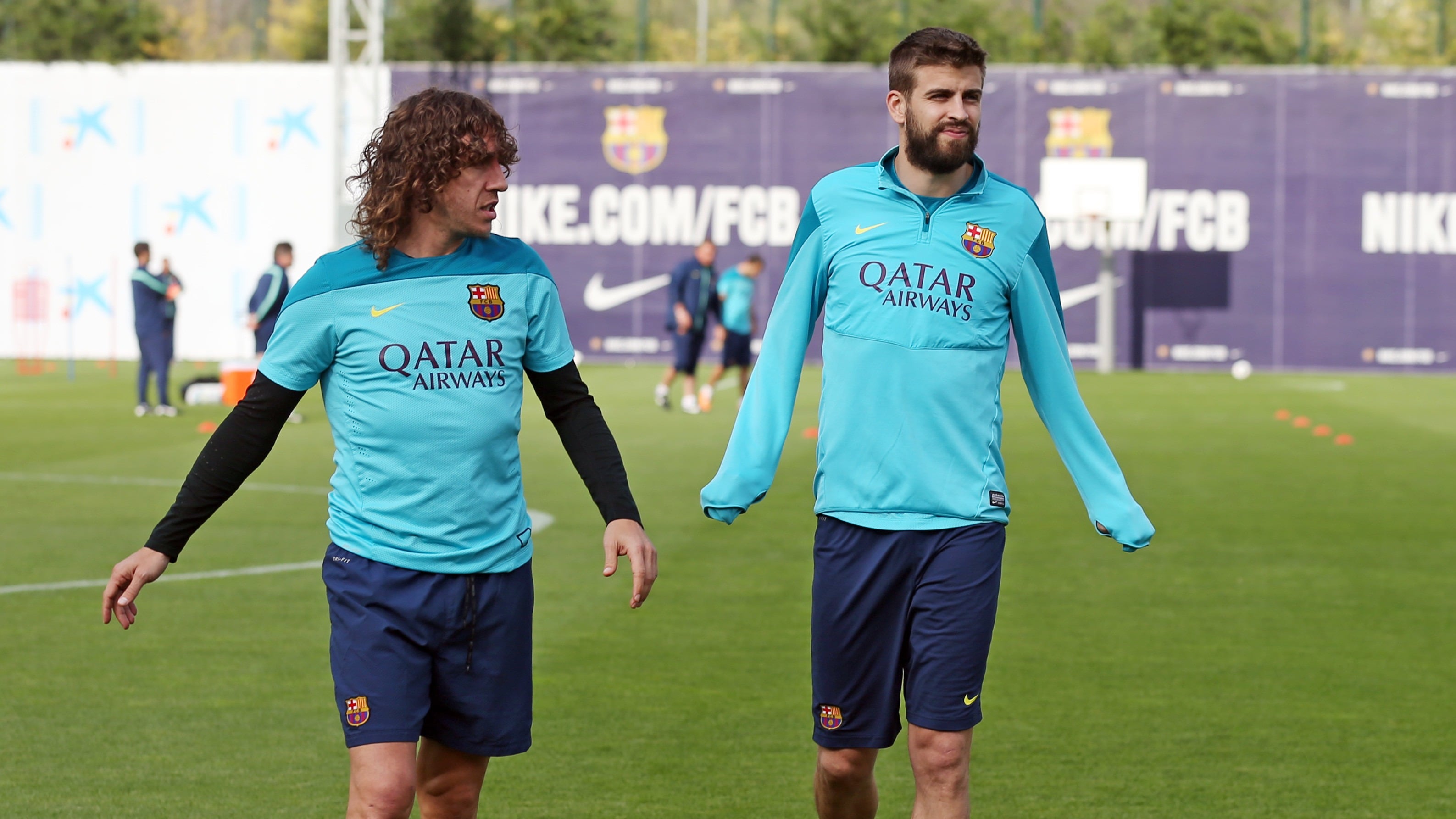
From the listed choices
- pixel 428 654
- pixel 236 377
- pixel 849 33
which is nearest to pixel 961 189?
pixel 428 654

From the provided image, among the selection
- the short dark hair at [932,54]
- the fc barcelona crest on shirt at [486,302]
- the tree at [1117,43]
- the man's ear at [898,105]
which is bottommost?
the fc barcelona crest on shirt at [486,302]

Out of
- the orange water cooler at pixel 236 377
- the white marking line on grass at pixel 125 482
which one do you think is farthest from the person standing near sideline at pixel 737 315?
the white marking line on grass at pixel 125 482

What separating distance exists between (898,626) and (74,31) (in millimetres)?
32161

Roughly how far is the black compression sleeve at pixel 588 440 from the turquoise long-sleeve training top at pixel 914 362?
32 centimetres

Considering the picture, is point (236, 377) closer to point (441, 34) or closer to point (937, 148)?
point (441, 34)

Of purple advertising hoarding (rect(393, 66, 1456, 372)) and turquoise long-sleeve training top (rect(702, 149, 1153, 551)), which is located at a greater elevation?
purple advertising hoarding (rect(393, 66, 1456, 372))

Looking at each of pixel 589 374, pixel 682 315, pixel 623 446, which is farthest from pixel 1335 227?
pixel 623 446

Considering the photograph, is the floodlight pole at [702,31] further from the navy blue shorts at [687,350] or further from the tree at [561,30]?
the navy blue shorts at [687,350]

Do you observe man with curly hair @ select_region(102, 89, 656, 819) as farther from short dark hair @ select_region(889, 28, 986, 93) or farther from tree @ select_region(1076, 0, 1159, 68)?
tree @ select_region(1076, 0, 1159, 68)

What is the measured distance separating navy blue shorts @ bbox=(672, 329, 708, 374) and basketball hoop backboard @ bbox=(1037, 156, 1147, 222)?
11.4 meters

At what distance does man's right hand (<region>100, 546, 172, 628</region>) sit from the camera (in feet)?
11.8

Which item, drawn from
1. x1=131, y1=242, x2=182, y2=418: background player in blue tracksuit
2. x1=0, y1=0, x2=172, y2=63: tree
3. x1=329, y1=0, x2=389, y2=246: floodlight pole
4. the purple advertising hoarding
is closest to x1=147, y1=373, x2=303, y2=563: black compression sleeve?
A: x1=131, y1=242, x2=182, y2=418: background player in blue tracksuit

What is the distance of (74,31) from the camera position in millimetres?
32781

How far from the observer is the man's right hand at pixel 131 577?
3.59 meters
